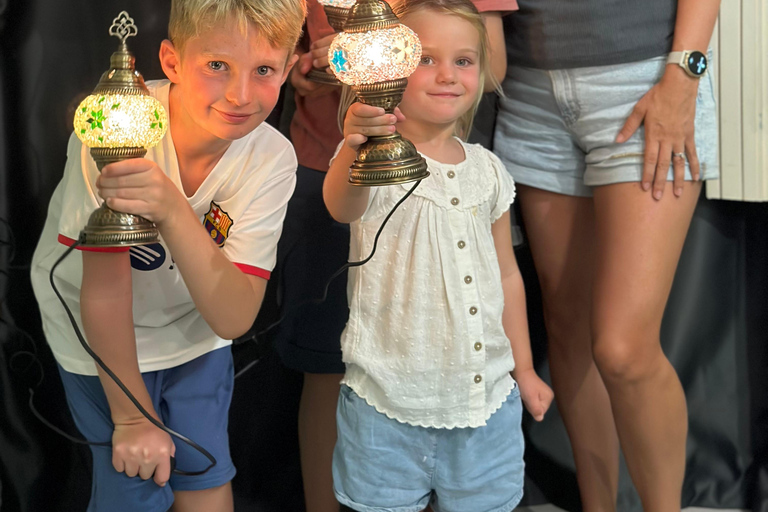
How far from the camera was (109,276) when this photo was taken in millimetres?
1192

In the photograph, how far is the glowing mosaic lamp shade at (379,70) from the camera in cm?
108

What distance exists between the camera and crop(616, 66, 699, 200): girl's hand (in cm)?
157

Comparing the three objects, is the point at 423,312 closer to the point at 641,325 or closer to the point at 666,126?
the point at 641,325

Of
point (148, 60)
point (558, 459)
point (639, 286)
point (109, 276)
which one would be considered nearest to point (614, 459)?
point (558, 459)

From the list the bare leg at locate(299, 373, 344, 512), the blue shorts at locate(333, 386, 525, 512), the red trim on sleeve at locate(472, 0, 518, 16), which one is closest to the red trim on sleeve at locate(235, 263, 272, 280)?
the blue shorts at locate(333, 386, 525, 512)

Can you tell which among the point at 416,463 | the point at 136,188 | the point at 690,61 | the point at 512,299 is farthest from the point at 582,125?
the point at 136,188

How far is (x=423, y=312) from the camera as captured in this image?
1.42 m

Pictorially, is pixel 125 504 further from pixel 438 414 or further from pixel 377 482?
pixel 438 414

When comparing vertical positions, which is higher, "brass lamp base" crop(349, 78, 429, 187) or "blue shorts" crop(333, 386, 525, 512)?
"brass lamp base" crop(349, 78, 429, 187)

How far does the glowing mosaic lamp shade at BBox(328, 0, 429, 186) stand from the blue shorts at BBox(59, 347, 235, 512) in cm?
52

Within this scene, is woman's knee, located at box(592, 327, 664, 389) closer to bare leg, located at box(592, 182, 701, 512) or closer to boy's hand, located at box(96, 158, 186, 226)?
bare leg, located at box(592, 182, 701, 512)

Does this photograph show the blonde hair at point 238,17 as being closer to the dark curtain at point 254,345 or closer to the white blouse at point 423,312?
the white blouse at point 423,312

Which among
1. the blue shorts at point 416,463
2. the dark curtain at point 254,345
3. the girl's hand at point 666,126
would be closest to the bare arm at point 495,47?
the girl's hand at point 666,126

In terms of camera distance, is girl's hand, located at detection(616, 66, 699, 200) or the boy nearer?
the boy
